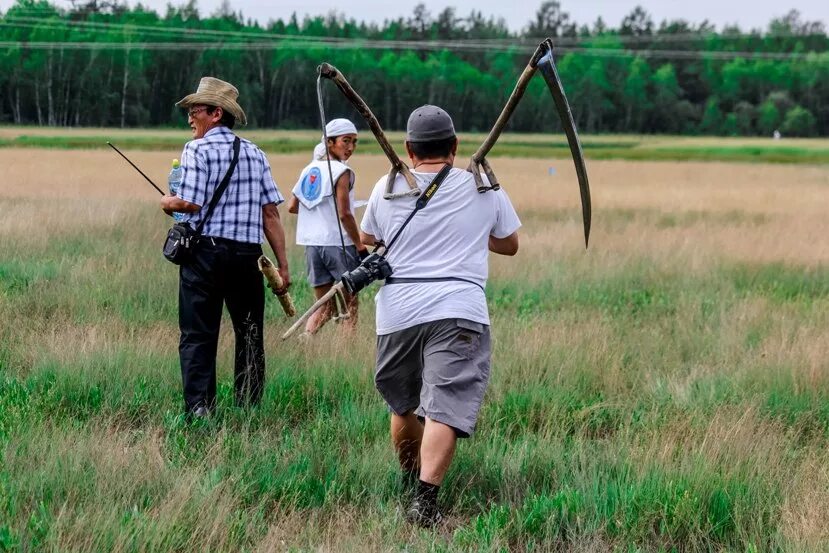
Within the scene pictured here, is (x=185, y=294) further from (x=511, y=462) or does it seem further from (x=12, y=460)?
(x=511, y=462)

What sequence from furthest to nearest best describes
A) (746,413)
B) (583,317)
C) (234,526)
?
(583,317)
(746,413)
(234,526)

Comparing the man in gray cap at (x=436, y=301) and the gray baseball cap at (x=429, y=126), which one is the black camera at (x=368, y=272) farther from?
the gray baseball cap at (x=429, y=126)

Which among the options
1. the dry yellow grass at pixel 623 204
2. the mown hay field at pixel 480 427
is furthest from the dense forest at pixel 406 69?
the mown hay field at pixel 480 427

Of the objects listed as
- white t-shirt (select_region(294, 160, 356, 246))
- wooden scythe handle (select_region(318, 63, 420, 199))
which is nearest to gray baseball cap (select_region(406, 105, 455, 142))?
wooden scythe handle (select_region(318, 63, 420, 199))

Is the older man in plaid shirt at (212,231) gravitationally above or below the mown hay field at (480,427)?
above

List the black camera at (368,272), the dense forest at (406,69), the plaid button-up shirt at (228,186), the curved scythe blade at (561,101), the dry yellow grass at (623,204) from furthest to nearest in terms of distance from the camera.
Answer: the dense forest at (406,69) → the dry yellow grass at (623,204) → the plaid button-up shirt at (228,186) → the black camera at (368,272) → the curved scythe blade at (561,101)

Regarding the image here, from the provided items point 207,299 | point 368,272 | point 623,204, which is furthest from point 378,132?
point 623,204

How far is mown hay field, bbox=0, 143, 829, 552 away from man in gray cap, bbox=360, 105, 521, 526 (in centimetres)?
38

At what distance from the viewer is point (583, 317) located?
7926 millimetres

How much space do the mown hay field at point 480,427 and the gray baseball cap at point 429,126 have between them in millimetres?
1431

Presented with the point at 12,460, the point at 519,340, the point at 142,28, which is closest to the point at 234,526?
the point at 12,460

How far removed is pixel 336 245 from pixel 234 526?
3807 millimetres

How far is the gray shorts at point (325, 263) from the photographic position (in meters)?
7.26

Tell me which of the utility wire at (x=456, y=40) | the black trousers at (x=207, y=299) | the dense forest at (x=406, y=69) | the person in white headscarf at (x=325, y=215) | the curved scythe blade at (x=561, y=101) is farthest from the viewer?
the utility wire at (x=456, y=40)
